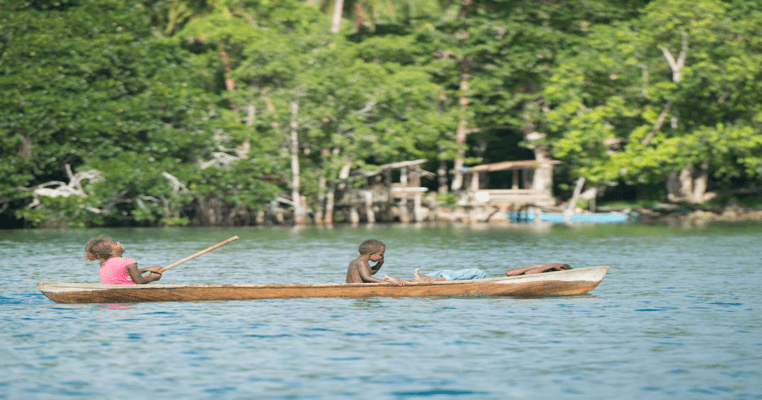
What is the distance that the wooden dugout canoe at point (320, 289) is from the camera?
13.8 m

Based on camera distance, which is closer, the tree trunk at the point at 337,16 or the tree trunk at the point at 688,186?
the tree trunk at the point at 337,16

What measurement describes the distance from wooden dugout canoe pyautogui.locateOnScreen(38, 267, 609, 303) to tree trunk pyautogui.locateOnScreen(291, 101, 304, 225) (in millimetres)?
27796

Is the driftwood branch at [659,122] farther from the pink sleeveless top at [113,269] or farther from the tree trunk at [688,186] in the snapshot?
the pink sleeveless top at [113,269]

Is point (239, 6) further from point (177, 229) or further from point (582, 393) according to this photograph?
point (582, 393)

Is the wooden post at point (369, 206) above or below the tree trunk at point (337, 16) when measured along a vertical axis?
below

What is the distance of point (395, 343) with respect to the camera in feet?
35.8

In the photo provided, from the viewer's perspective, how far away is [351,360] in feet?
32.6

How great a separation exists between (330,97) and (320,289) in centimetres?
2926

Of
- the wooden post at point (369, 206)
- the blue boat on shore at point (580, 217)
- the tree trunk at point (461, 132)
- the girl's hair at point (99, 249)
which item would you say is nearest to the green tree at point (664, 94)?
the blue boat on shore at point (580, 217)

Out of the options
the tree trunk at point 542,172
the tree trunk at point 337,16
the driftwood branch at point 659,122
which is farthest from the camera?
the tree trunk at point 542,172

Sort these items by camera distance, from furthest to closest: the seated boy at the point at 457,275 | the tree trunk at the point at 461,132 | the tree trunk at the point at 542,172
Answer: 1. the tree trunk at the point at 542,172
2. the tree trunk at the point at 461,132
3. the seated boy at the point at 457,275

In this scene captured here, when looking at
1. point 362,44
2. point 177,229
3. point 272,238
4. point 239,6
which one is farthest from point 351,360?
point 239,6

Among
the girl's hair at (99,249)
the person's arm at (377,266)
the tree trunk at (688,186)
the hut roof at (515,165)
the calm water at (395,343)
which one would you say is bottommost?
the calm water at (395,343)

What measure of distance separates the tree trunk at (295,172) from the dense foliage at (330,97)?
12 centimetres
